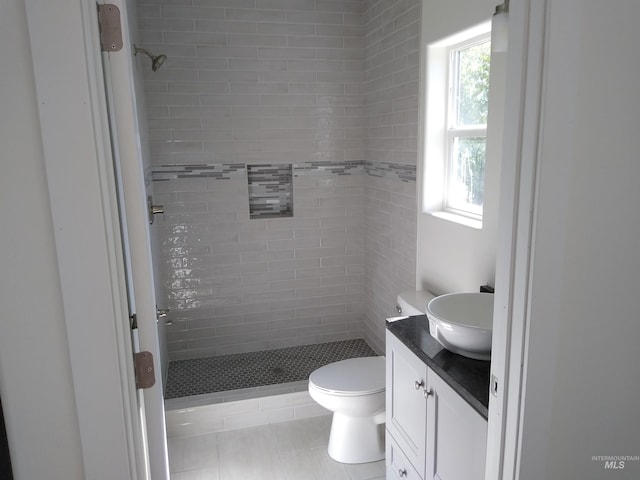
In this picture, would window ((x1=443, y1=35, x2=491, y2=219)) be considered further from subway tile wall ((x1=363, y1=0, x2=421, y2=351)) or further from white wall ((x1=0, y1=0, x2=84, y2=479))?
white wall ((x1=0, y1=0, x2=84, y2=479))

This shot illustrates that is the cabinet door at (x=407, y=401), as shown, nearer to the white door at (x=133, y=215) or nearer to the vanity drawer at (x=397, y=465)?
the vanity drawer at (x=397, y=465)

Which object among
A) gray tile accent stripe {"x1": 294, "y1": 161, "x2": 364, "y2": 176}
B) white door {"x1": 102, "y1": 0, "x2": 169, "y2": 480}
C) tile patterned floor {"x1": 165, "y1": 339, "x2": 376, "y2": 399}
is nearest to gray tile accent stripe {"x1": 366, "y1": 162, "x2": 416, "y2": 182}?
gray tile accent stripe {"x1": 294, "y1": 161, "x2": 364, "y2": 176}

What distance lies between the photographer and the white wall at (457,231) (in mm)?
2119

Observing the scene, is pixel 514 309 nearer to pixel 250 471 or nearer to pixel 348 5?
pixel 250 471

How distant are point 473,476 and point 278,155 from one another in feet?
8.43

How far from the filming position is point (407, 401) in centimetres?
199

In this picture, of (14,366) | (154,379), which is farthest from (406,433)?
(14,366)

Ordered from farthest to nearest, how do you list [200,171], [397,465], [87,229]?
[200,171] → [397,465] → [87,229]

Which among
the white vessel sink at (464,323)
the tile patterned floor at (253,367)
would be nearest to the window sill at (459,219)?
the white vessel sink at (464,323)

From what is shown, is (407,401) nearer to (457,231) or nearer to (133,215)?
(457,231)

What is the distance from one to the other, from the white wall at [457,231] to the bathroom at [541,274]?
101cm

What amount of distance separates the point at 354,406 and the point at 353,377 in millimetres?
172

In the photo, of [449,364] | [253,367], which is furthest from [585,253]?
[253,367]

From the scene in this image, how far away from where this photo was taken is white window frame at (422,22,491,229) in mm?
2576
